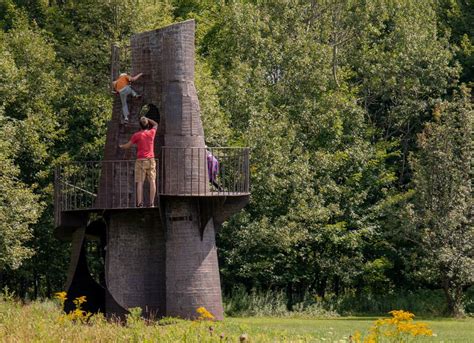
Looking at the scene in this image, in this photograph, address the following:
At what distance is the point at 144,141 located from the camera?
87.4ft

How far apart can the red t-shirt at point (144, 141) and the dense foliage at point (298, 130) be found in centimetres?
1476

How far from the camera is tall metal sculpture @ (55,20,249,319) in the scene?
2733 centimetres

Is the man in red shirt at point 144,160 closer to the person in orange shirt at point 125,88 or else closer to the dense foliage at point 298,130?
the person in orange shirt at point 125,88

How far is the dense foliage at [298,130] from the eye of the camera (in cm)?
4397

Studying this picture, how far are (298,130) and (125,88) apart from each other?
23069 mm

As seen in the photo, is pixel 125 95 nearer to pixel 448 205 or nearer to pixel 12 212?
pixel 12 212

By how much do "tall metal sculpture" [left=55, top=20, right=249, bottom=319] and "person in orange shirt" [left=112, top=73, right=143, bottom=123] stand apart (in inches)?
9.2

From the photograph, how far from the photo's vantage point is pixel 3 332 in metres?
17.7

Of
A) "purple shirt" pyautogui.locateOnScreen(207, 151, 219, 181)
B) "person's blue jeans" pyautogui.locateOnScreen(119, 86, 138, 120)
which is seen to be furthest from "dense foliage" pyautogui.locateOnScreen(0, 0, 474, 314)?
"purple shirt" pyautogui.locateOnScreen(207, 151, 219, 181)

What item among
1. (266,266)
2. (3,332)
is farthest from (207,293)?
(266,266)

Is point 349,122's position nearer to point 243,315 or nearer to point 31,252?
point 243,315

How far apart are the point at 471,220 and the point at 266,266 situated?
8.14 metres

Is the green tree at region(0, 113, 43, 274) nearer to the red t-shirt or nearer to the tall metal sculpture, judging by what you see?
the tall metal sculpture

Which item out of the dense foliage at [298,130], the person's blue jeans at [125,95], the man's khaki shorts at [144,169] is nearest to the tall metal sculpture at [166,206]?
the person's blue jeans at [125,95]
